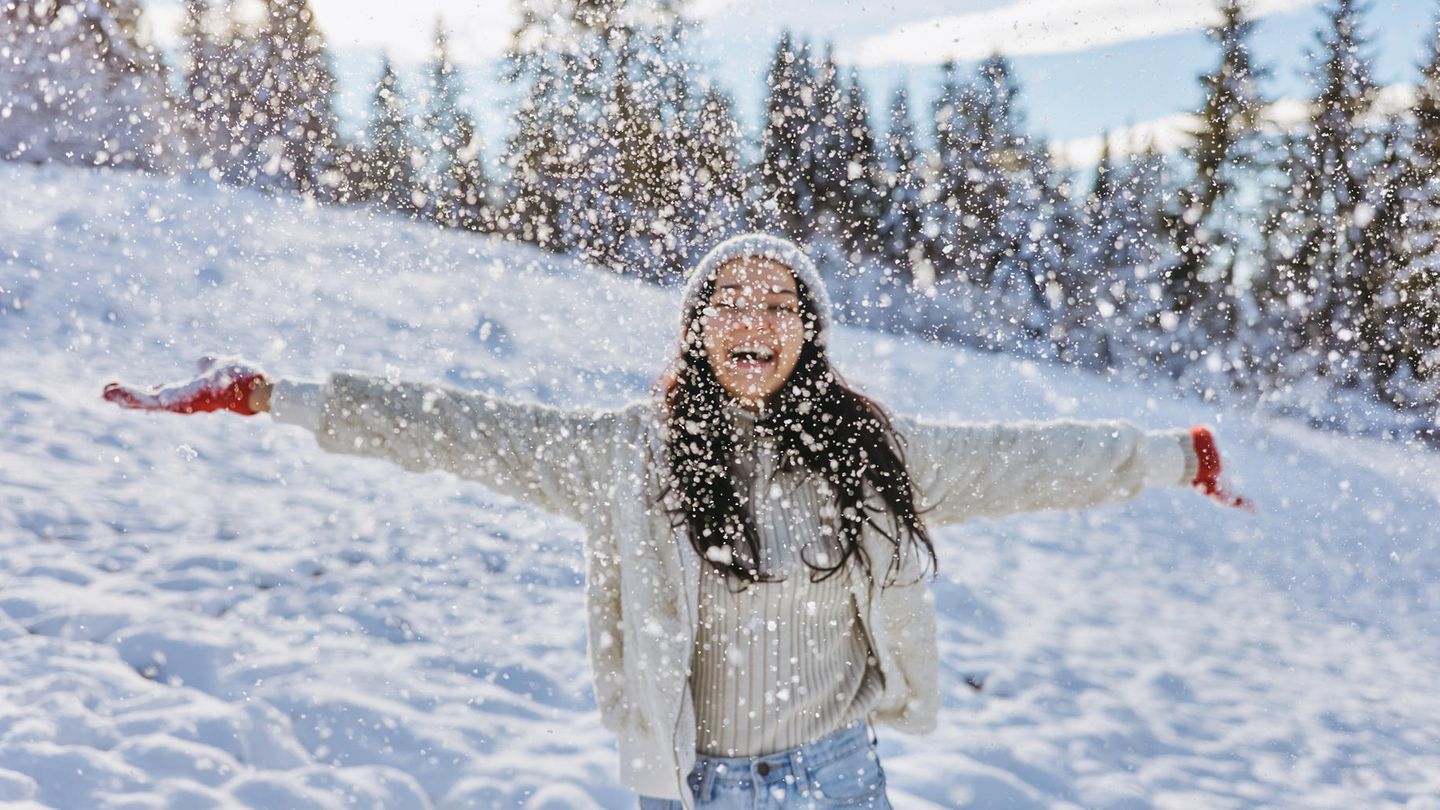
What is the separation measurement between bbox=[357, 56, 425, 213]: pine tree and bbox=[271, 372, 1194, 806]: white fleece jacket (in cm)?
4065

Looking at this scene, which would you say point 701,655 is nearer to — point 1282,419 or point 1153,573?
point 1153,573

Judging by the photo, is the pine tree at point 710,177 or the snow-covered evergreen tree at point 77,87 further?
the pine tree at point 710,177

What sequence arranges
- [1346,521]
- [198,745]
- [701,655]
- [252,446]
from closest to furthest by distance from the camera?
1. [701,655]
2. [198,745]
3. [252,446]
4. [1346,521]

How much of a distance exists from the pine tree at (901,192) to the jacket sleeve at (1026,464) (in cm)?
2750

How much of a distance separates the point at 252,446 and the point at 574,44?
21.4 metres

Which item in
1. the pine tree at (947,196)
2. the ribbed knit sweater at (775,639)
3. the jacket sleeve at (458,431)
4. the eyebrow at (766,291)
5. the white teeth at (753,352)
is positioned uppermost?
the pine tree at (947,196)

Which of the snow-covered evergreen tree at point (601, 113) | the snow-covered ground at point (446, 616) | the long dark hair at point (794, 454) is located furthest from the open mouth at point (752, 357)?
the snow-covered evergreen tree at point (601, 113)

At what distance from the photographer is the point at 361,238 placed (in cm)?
1694

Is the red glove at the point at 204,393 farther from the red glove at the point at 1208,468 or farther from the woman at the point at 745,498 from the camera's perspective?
the red glove at the point at 1208,468

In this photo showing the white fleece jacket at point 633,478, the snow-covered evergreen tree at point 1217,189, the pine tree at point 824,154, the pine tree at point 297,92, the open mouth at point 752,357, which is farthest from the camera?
the pine tree at point 824,154

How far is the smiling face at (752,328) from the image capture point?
202cm

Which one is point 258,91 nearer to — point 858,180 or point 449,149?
point 449,149

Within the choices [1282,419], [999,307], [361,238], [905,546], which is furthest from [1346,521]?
[361,238]

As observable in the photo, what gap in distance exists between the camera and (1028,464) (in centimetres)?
209
